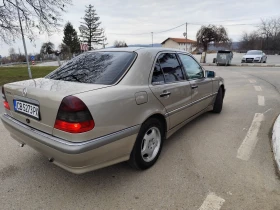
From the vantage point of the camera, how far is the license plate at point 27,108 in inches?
89.4

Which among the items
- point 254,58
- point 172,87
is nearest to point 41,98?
point 172,87

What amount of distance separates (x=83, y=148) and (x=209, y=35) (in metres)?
40.6

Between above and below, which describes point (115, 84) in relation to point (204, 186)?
above

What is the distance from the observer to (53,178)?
2633 millimetres

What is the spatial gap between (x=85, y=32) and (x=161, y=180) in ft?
219

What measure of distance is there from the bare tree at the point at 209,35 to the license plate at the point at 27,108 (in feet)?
129

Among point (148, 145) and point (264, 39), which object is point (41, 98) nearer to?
point (148, 145)

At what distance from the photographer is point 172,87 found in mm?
3035

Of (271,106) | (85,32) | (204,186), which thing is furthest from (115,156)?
(85,32)

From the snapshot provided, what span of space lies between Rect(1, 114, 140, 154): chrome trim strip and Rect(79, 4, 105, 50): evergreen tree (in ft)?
208

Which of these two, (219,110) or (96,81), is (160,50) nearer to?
(96,81)

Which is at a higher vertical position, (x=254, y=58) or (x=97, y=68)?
(x=97, y=68)

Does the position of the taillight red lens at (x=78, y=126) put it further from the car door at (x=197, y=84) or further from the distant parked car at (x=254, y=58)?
the distant parked car at (x=254, y=58)

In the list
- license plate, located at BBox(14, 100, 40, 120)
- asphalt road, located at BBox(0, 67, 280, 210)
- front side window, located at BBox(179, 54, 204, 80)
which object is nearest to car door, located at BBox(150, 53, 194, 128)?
front side window, located at BBox(179, 54, 204, 80)
